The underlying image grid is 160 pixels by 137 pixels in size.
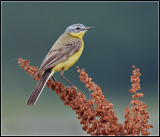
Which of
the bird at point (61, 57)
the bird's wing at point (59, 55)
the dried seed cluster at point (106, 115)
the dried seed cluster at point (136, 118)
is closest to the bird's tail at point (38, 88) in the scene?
the bird at point (61, 57)

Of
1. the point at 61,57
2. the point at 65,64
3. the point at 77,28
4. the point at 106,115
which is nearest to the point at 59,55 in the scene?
the point at 61,57

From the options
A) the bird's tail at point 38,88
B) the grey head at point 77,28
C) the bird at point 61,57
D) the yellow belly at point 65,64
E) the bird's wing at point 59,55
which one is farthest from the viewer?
the grey head at point 77,28

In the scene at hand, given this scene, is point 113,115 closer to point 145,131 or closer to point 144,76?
point 145,131

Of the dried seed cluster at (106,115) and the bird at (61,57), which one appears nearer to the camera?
the dried seed cluster at (106,115)

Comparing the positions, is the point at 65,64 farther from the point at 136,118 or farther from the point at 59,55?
the point at 136,118

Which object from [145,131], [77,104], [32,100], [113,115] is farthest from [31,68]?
[145,131]

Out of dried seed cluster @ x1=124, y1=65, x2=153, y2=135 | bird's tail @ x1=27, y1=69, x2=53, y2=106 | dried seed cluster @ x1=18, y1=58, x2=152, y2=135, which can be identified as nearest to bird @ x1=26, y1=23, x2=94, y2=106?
bird's tail @ x1=27, y1=69, x2=53, y2=106

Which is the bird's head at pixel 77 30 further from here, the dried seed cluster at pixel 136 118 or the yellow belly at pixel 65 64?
the dried seed cluster at pixel 136 118

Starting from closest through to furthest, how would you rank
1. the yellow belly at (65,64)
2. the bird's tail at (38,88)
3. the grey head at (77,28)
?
the bird's tail at (38,88) < the yellow belly at (65,64) < the grey head at (77,28)
